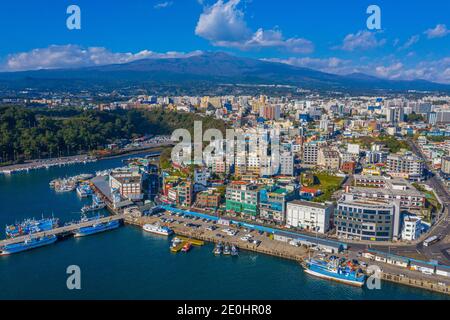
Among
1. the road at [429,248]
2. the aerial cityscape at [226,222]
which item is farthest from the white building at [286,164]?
the road at [429,248]

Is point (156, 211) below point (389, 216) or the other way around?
below

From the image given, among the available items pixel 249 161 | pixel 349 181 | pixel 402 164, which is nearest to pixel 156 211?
pixel 249 161

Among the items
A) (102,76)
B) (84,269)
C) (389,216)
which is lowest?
(84,269)

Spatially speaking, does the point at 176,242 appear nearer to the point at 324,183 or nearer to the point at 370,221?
the point at 370,221

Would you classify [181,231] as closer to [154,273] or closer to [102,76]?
[154,273]

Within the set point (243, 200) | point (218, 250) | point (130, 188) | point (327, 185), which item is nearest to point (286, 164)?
point (327, 185)

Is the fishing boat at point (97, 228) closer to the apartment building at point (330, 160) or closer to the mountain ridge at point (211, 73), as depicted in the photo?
the apartment building at point (330, 160)

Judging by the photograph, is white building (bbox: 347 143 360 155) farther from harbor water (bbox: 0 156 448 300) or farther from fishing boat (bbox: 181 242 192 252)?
fishing boat (bbox: 181 242 192 252)
